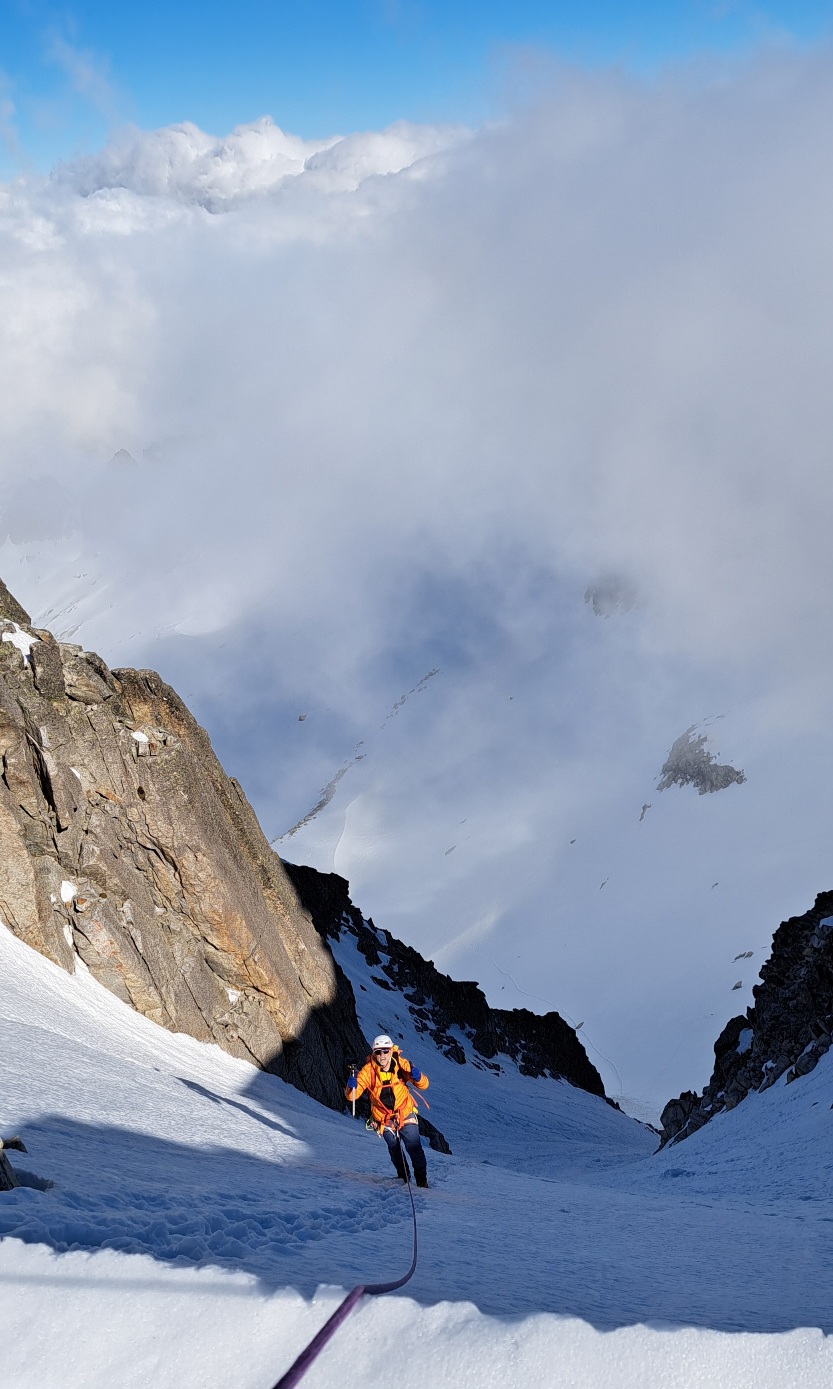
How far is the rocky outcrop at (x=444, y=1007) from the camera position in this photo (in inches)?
2026

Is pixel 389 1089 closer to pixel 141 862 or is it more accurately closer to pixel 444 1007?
pixel 141 862

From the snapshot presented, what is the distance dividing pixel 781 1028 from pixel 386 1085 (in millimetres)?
21007

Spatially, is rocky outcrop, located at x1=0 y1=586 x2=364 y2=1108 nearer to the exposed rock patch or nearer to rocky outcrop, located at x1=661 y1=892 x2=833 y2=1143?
rocky outcrop, located at x1=661 y1=892 x2=833 y2=1143

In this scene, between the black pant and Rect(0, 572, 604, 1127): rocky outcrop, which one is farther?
Rect(0, 572, 604, 1127): rocky outcrop

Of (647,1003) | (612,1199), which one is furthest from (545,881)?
(612,1199)

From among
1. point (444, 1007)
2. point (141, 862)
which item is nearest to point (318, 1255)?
point (141, 862)

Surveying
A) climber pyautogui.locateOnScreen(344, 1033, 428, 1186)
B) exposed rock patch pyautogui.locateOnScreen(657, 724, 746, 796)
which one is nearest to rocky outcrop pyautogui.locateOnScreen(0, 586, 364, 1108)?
climber pyautogui.locateOnScreen(344, 1033, 428, 1186)

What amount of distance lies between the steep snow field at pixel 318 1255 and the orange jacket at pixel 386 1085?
2.84 feet

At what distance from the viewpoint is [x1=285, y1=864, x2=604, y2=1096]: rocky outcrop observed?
51.5 metres

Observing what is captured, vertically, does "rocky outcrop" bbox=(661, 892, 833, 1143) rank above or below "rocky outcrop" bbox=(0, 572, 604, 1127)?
above

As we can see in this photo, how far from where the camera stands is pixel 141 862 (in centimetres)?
2225

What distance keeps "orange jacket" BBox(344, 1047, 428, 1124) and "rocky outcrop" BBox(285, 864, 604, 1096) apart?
39.0 meters

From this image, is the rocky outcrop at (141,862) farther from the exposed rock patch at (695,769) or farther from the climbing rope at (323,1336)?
the exposed rock patch at (695,769)

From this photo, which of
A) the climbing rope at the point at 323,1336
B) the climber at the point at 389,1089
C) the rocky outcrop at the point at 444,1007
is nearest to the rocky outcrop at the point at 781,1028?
the climber at the point at 389,1089
